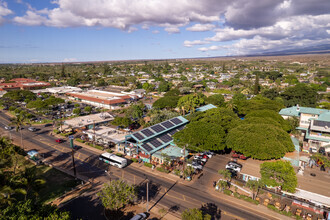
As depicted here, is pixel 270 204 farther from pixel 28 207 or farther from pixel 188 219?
pixel 28 207

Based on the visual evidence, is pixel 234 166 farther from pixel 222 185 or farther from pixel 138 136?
pixel 138 136

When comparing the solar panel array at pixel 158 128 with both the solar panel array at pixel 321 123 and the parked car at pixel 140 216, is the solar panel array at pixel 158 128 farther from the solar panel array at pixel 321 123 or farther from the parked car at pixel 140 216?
the solar panel array at pixel 321 123

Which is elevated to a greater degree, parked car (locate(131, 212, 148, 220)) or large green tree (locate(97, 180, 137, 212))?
large green tree (locate(97, 180, 137, 212))

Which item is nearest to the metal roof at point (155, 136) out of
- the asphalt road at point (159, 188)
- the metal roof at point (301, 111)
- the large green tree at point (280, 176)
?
the asphalt road at point (159, 188)

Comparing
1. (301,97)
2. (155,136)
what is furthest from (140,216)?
(301,97)

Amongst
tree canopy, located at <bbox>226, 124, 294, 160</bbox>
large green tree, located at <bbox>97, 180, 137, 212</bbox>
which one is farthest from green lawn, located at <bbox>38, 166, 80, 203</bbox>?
tree canopy, located at <bbox>226, 124, 294, 160</bbox>

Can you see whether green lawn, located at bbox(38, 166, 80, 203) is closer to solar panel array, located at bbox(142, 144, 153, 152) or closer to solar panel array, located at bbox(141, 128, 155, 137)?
solar panel array, located at bbox(142, 144, 153, 152)
